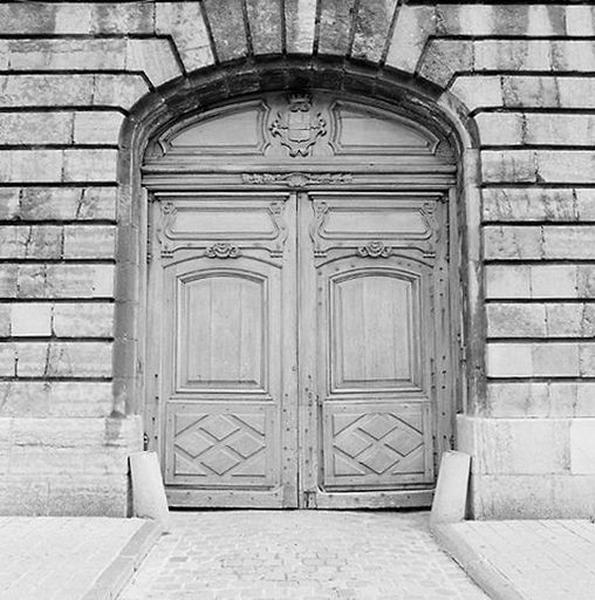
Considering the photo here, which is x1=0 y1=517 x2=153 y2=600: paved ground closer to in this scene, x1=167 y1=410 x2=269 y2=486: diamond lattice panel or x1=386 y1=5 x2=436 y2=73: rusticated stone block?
x1=167 y1=410 x2=269 y2=486: diamond lattice panel

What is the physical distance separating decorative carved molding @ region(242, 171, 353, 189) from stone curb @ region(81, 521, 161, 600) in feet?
10.1

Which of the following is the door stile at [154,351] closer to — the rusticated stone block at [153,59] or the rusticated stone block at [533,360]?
the rusticated stone block at [153,59]

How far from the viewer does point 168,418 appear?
6.26 meters

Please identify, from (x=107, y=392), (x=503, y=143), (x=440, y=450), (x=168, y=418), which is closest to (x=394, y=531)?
(x=440, y=450)

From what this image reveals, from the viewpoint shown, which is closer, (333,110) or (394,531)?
(394,531)

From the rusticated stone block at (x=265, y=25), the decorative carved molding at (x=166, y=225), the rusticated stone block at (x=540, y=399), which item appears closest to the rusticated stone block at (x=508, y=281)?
the rusticated stone block at (x=540, y=399)

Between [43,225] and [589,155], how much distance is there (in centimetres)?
470

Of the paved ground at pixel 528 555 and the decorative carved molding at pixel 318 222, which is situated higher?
the decorative carved molding at pixel 318 222

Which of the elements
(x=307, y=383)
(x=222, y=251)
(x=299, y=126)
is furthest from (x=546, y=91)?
(x=307, y=383)

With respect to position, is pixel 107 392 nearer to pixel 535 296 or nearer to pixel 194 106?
pixel 194 106

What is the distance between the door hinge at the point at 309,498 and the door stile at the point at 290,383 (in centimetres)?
8

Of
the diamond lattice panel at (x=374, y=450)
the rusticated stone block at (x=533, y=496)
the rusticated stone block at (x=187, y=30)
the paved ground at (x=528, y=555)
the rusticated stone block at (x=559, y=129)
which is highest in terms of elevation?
the rusticated stone block at (x=187, y=30)

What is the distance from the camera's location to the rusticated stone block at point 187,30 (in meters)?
6.13

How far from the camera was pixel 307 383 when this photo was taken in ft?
20.6
